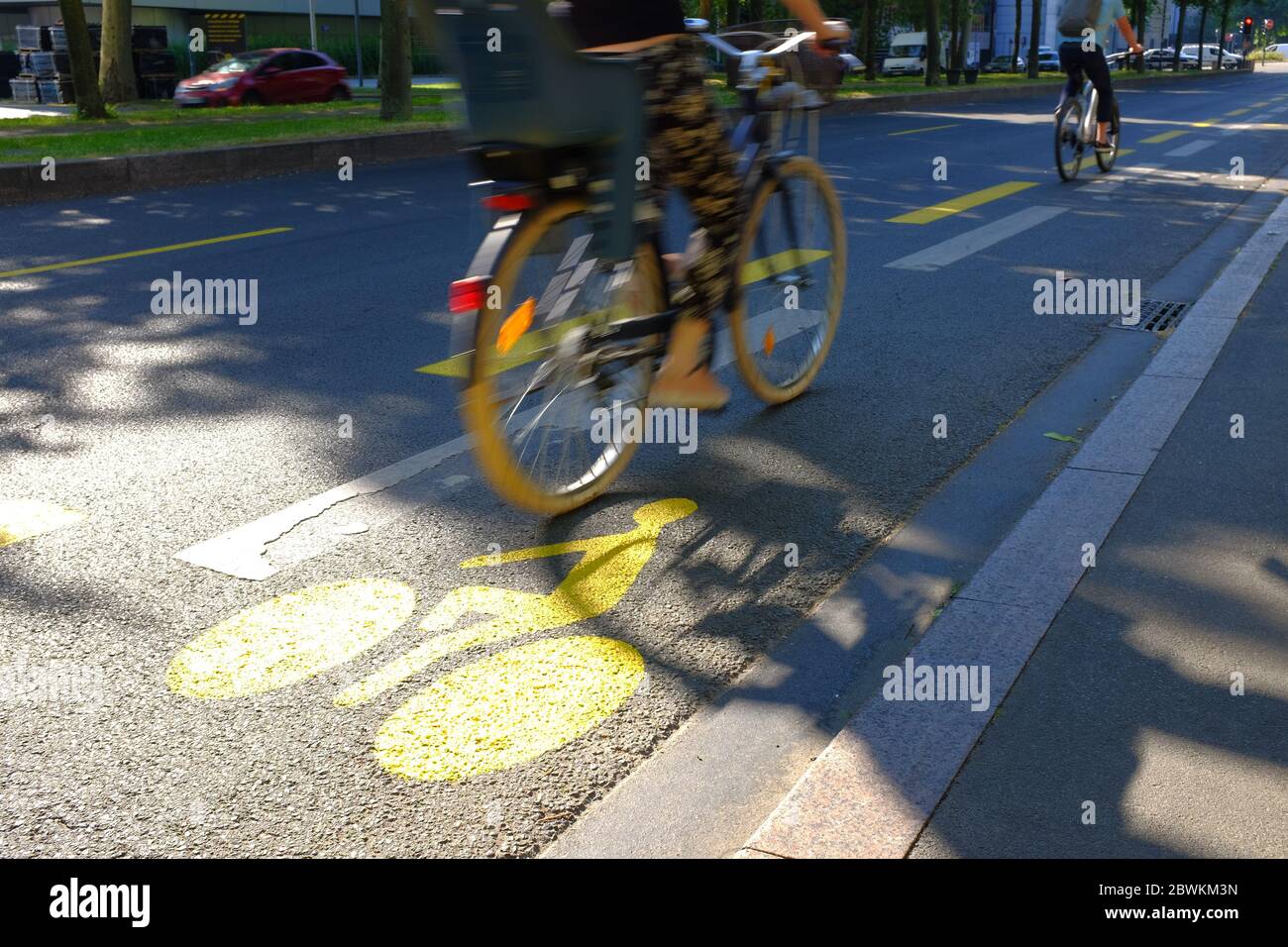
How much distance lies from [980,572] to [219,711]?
2.07 meters

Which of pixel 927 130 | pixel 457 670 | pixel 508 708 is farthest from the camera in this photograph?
pixel 927 130

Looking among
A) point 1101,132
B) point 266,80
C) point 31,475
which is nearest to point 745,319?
point 31,475

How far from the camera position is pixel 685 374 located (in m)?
4.38

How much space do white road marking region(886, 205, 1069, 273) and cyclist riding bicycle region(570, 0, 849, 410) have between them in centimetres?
421

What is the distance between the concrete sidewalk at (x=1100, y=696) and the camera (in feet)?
8.38

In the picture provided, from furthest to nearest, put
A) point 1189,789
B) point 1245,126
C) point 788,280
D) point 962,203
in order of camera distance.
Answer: point 1245,126
point 962,203
point 788,280
point 1189,789

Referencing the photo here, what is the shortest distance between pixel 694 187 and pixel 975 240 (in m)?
5.93

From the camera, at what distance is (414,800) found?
2.63 m

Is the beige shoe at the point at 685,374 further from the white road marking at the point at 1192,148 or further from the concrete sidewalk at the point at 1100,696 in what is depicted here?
the white road marking at the point at 1192,148

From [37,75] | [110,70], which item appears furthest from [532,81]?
[37,75]

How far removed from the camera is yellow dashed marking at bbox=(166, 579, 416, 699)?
10.1ft

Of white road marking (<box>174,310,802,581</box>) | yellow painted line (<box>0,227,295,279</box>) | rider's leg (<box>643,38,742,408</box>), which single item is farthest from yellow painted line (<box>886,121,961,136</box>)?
rider's leg (<box>643,38,742,408</box>)

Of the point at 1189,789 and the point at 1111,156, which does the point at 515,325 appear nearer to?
the point at 1189,789

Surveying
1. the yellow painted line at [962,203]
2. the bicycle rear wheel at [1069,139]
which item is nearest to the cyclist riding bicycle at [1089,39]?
the bicycle rear wheel at [1069,139]
